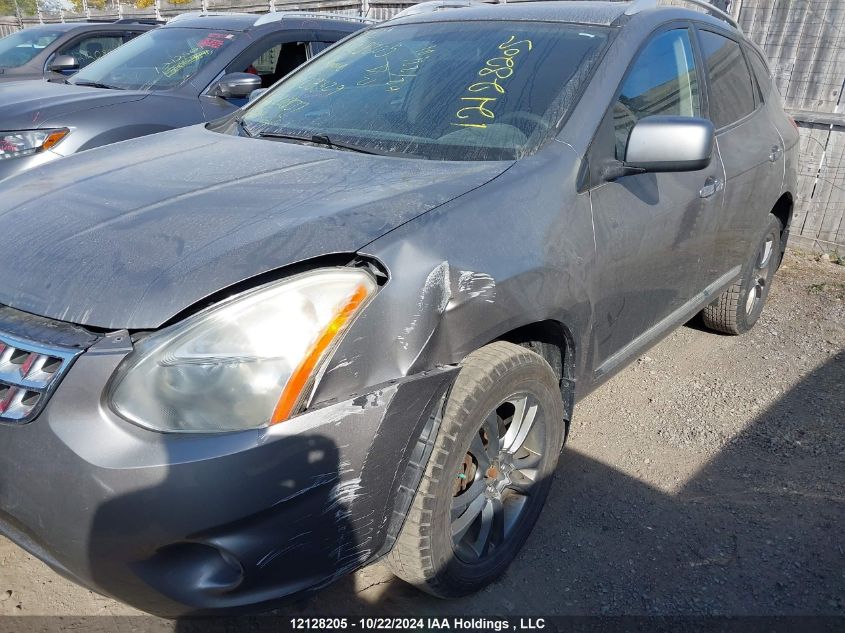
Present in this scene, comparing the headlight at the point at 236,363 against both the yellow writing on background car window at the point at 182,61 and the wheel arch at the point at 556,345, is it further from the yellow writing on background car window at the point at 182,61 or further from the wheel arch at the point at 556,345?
the yellow writing on background car window at the point at 182,61

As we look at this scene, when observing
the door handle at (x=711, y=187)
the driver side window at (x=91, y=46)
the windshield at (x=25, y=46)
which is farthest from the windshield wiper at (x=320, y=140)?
the windshield at (x=25, y=46)

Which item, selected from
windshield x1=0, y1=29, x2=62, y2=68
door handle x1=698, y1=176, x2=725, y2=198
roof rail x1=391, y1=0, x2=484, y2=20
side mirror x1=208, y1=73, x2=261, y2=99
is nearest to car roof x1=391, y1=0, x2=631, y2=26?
roof rail x1=391, y1=0, x2=484, y2=20

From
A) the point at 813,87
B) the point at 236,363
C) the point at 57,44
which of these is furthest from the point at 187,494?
the point at 57,44

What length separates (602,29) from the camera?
107 inches

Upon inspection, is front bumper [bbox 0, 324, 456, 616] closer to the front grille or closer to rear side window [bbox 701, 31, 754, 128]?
the front grille

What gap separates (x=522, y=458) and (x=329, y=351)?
3.50ft

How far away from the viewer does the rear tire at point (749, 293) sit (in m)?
4.05

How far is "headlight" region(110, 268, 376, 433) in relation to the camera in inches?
60.8

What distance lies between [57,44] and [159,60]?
2951mm

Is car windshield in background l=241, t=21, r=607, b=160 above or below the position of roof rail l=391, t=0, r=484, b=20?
below

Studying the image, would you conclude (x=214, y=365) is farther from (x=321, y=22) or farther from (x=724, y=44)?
(x=321, y=22)

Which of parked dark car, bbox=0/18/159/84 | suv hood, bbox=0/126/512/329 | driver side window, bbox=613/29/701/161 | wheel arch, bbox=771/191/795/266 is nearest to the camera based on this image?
suv hood, bbox=0/126/512/329

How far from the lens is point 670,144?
2.35 meters

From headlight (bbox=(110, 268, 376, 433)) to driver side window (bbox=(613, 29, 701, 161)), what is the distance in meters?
1.40
